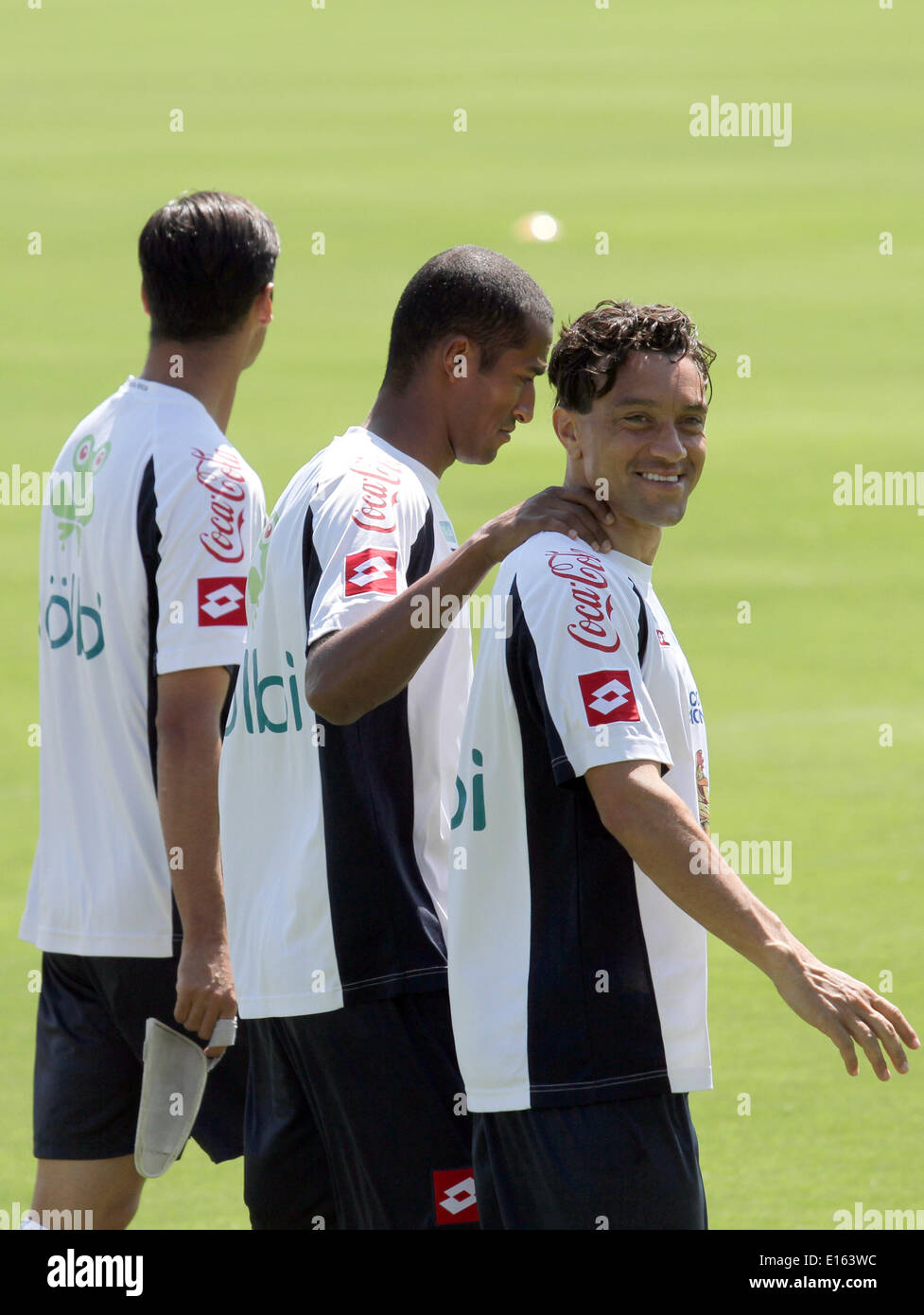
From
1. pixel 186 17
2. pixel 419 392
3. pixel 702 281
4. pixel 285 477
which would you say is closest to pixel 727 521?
pixel 285 477

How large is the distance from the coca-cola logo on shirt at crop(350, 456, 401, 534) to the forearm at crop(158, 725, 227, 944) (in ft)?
1.92

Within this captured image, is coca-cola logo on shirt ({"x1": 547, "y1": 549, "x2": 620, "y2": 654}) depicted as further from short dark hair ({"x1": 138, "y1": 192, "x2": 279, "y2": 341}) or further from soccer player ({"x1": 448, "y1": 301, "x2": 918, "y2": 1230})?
short dark hair ({"x1": 138, "y1": 192, "x2": 279, "y2": 341})

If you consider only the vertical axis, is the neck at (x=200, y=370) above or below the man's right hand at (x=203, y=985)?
above

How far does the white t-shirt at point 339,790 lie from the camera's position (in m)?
3.46

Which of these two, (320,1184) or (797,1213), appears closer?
(320,1184)

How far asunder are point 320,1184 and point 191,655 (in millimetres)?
1038

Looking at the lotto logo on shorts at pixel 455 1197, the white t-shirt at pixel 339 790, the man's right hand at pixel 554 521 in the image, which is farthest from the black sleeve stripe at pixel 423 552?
the lotto logo on shorts at pixel 455 1197

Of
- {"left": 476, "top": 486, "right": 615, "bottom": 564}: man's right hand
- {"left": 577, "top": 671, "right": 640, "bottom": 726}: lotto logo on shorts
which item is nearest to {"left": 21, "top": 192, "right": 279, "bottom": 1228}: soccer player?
{"left": 476, "top": 486, "right": 615, "bottom": 564}: man's right hand

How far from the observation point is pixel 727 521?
47.0ft

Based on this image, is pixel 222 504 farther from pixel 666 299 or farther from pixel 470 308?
pixel 666 299

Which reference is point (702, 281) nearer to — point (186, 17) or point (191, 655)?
point (186, 17)

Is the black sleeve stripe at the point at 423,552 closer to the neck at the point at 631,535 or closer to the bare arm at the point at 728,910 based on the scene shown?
the neck at the point at 631,535

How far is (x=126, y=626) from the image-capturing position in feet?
12.3

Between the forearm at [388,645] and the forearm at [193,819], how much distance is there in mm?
521
